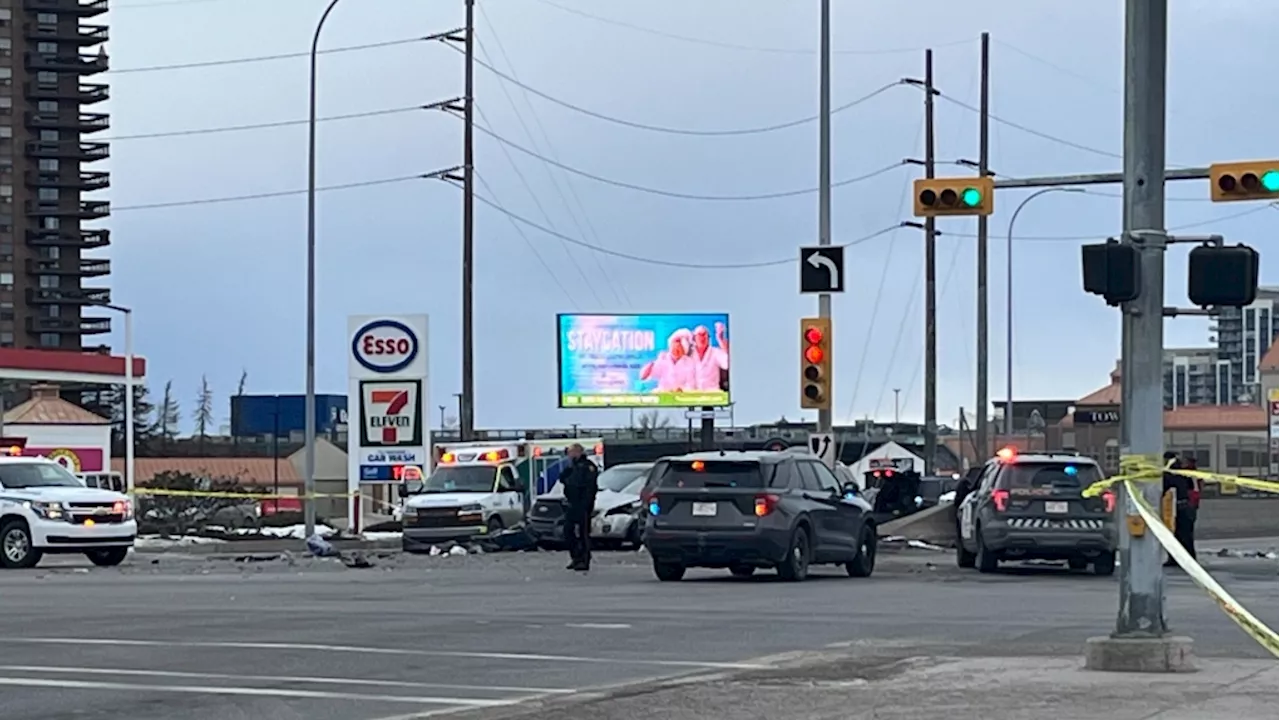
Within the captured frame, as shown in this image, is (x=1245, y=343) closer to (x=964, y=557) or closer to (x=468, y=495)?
(x=468, y=495)

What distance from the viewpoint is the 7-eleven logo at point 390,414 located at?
46.2 m

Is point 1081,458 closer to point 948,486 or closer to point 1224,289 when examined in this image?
point 1224,289

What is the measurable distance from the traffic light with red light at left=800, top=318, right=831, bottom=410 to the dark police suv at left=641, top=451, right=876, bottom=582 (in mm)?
4520

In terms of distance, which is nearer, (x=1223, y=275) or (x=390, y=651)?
(x=1223, y=275)

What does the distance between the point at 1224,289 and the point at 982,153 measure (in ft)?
126

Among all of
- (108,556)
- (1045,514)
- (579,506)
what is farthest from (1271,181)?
(108,556)

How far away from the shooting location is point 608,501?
1452 inches

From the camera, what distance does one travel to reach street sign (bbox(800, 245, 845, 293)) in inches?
1247

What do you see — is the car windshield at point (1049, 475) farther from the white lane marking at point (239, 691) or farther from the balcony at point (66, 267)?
the balcony at point (66, 267)

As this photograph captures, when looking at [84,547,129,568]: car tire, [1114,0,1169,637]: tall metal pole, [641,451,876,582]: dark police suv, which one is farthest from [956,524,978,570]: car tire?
[1114,0,1169,637]: tall metal pole

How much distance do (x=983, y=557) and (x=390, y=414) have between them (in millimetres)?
20850

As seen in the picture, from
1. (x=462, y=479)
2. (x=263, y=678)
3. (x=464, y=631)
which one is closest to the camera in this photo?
(x=263, y=678)

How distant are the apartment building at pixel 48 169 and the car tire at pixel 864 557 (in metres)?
92.3

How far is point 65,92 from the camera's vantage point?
114438mm
